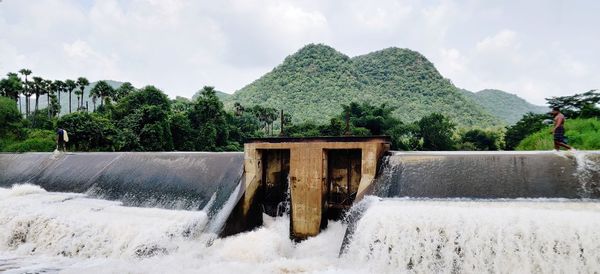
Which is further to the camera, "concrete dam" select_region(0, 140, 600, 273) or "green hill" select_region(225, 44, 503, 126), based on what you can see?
"green hill" select_region(225, 44, 503, 126)

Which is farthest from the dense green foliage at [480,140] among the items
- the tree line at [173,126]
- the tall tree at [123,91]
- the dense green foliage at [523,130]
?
the tall tree at [123,91]

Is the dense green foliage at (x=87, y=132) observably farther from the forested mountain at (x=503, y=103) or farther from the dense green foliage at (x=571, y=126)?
the forested mountain at (x=503, y=103)

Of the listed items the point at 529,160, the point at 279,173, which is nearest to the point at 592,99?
the point at 529,160

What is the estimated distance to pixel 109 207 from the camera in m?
10.1

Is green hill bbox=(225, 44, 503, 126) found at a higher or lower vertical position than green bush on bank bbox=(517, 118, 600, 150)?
higher

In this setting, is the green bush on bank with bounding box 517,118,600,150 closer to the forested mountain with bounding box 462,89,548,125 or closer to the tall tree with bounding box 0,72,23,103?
the tall tree with bounding box 0,72,23,103

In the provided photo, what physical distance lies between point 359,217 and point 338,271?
3.98 ft

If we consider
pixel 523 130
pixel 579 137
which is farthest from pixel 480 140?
pixel 579 137

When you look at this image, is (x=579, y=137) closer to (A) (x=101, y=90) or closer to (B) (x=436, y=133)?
(B) (x=436, y=133)

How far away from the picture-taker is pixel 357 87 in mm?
74250

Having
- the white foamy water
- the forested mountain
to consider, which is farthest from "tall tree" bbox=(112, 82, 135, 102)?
the forested mountain

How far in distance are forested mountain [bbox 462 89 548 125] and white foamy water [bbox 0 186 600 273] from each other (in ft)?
328

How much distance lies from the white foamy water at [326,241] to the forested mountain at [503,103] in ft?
328

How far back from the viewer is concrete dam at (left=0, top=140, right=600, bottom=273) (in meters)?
Result: 6.31
